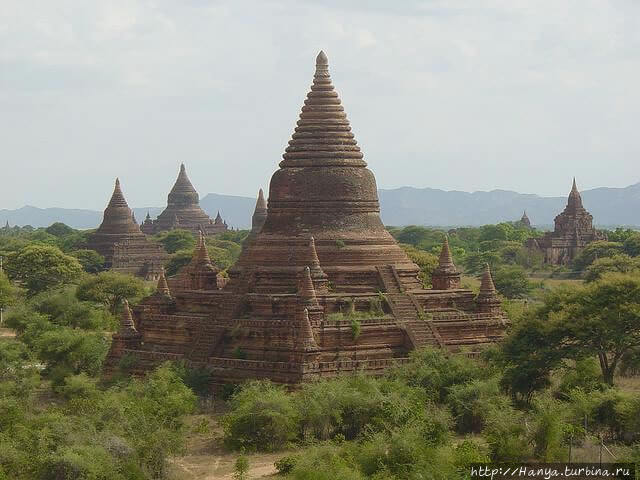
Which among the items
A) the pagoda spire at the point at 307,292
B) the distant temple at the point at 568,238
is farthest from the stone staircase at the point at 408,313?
the distant temple at the point at 568,238

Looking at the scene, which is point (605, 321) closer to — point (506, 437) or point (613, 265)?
point (506, 437)

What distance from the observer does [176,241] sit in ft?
A: 349

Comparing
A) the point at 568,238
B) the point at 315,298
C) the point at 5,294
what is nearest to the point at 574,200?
the point at 568,238

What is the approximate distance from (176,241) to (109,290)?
43.0 m

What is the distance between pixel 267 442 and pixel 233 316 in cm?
786

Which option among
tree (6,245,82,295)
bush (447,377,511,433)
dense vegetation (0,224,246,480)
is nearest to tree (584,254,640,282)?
dense vegetation (0,224,246,480)

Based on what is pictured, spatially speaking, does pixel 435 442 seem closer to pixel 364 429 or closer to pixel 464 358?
pixel 364 429

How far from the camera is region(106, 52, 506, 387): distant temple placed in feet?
121

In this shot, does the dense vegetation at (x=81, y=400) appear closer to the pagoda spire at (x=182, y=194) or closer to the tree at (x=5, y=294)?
the tree at (x=5, y=294)

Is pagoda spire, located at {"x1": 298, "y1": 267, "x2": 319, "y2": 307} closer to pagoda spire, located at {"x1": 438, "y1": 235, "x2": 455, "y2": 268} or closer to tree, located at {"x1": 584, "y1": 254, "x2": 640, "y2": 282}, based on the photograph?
pagoda spire, located at {"x1": 438, "y1": 235, "x2": 455, "y2": 268}

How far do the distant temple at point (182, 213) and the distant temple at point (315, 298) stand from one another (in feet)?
273

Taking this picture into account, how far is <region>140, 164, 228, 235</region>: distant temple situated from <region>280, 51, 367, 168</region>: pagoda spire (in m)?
84.0

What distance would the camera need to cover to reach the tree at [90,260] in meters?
89.3

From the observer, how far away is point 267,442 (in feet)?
102
